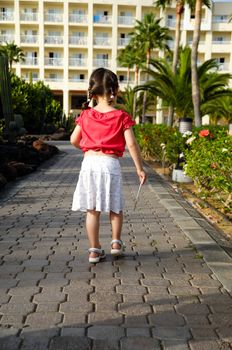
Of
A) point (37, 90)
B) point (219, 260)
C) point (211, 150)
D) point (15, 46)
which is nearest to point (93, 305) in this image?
point (219, 260)

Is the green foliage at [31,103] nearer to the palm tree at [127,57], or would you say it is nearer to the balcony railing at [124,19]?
the palm tree at [127,57]

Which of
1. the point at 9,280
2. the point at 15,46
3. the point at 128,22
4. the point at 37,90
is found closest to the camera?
the point at 9,280

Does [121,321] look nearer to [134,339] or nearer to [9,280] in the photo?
[134,339]

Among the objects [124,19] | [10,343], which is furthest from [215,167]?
[124,19]

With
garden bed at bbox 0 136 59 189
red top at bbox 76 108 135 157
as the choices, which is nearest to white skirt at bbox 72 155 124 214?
red top at bbox 76 108 135 157

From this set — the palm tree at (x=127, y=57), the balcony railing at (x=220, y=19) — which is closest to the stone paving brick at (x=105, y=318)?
the palm tree at (x=127, y=57)

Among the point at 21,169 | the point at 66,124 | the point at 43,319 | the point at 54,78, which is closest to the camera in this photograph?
the point at 43,319

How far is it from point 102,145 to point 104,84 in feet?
1.82

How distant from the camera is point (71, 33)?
61344mm

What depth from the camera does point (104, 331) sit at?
111 inches

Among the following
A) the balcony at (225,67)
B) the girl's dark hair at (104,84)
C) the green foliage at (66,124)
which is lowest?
the green foliage at (66,124)

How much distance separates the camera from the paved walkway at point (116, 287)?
108 inches

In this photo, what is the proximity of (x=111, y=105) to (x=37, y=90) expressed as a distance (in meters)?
42.0

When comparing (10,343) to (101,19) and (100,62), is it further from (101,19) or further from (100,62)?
(101,19)
